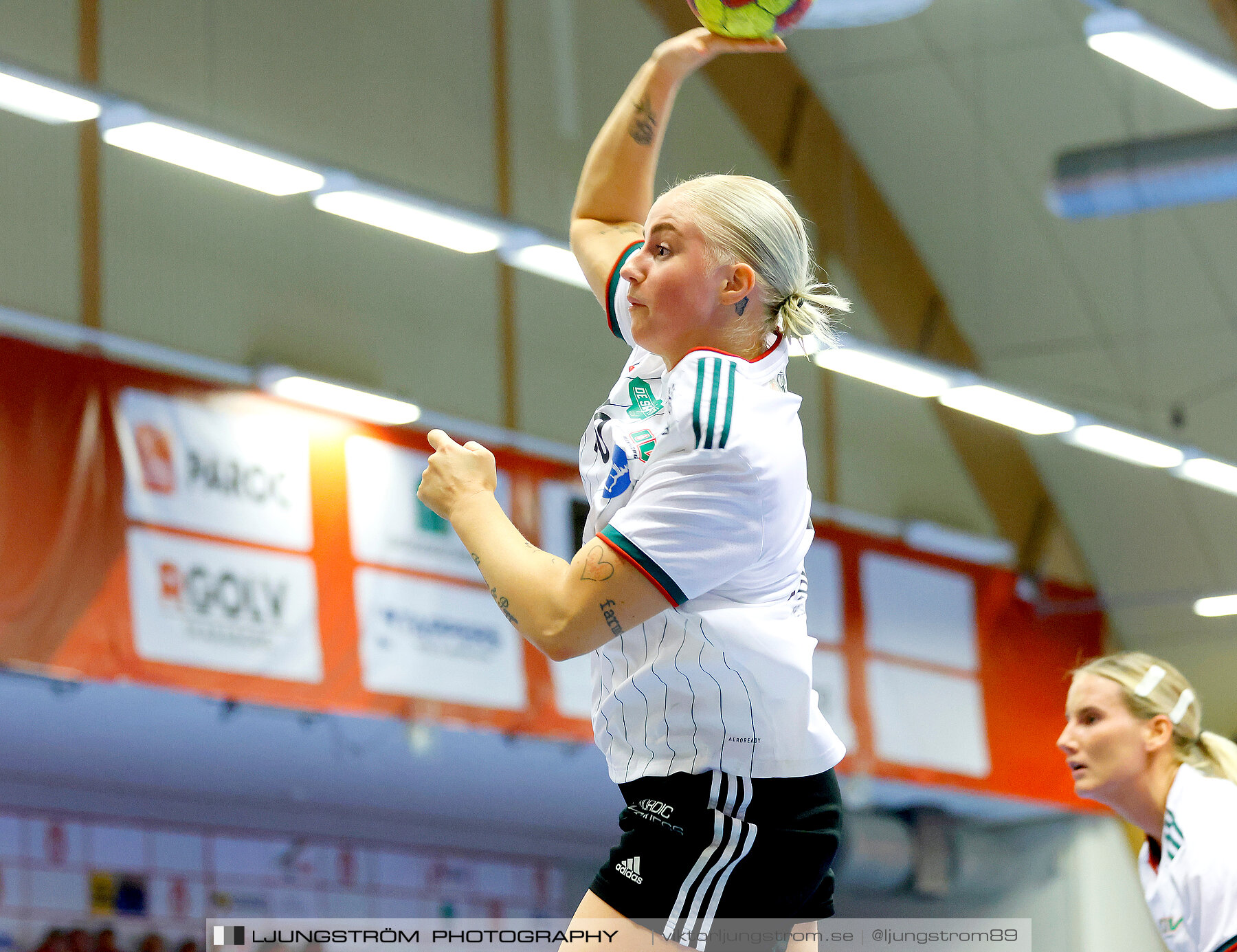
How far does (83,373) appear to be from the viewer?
868 centimetres

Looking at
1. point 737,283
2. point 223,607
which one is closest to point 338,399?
point 223,607

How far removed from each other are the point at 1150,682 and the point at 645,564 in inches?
86.1

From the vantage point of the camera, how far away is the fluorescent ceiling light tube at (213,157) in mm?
8062

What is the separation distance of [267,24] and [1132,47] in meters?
5.01

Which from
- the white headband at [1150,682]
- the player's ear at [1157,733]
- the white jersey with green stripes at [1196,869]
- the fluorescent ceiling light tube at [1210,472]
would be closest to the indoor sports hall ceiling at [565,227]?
the fluorescent ceiling light tube at [1210,472]

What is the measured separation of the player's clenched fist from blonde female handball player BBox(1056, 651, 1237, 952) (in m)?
2.00

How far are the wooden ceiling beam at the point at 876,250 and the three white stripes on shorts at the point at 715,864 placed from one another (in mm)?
12180

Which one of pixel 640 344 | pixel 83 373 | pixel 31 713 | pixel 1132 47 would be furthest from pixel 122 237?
pixel 640 344

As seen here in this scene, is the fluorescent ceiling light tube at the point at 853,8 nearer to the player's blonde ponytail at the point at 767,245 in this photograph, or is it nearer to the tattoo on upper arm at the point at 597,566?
the player's blonde ponytail at the point at 767,245

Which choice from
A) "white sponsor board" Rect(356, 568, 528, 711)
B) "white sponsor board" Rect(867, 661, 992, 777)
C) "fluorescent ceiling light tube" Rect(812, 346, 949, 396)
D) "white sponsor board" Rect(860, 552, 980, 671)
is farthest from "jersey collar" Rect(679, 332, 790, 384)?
"white sponsor board" Rect(860, 552, 980, 671)

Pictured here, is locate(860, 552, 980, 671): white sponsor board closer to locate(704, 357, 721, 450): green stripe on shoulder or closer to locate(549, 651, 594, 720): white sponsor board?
locate(549, 651, 594, 720): white sponsor board

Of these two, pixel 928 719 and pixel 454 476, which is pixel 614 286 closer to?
pixel 454 476

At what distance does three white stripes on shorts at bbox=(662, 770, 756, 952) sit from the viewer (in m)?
2.33

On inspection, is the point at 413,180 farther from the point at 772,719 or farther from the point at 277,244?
the point at 772,719
